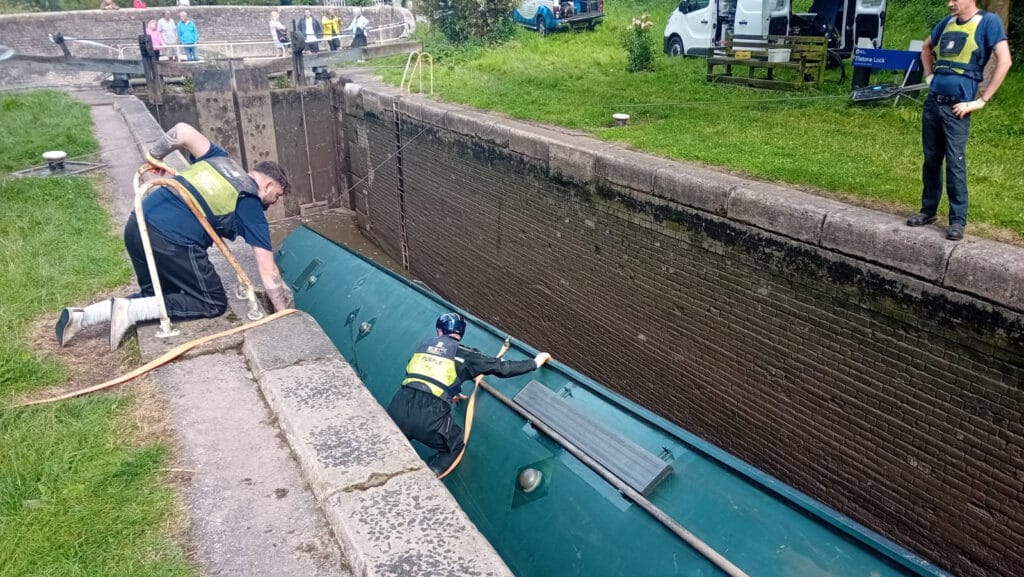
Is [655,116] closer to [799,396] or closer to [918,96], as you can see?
[918,96]

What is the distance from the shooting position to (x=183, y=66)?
1501 cm

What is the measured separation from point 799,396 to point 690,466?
1.92 m

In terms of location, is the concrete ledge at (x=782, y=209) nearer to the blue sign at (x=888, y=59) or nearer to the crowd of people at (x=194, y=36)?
the blue sign at (x=888, y=59)

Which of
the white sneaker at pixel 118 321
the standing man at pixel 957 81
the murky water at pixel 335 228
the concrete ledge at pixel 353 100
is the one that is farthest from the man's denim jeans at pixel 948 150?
the concrete ledge at pixel 353 100

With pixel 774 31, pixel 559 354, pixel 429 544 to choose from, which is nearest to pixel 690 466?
pixel 429 544

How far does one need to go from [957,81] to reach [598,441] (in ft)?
10.6

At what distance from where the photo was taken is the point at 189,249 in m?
4.34

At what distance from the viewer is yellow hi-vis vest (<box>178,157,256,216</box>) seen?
14.2 ft

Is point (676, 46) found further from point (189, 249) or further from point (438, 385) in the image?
point (189, 249)

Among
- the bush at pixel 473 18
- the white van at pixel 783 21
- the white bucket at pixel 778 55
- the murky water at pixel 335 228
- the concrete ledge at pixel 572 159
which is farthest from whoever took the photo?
the bush at pixel 473 18

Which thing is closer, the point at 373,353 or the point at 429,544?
the point at 429,544

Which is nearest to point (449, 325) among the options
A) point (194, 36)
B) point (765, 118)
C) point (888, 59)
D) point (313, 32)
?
point (765, 118)

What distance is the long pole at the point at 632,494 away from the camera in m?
3.70

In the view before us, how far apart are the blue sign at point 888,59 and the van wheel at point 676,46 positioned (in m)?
6.44
